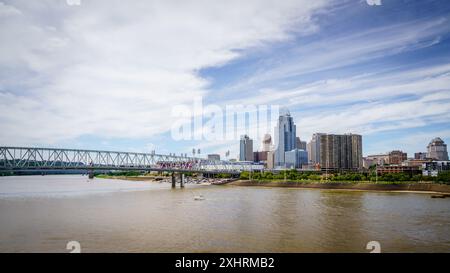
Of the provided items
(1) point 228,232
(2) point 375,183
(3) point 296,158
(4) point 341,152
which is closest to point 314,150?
(3) point 296,158

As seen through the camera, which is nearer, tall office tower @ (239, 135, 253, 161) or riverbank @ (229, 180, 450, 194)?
riverbank @ (229, 180, 450, 194)

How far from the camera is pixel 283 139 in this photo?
106 m

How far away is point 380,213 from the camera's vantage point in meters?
15.9

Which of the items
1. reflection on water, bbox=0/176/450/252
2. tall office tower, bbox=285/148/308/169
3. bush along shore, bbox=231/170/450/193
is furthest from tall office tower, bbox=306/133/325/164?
reflection on water, bbox=0/176/450/252

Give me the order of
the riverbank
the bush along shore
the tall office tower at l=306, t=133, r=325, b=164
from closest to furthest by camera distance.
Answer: the riverbank < the bush along shore < the tall office tower at l=306, t=133, r=325, b=164

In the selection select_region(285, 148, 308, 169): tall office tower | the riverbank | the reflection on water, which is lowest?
the riverbank

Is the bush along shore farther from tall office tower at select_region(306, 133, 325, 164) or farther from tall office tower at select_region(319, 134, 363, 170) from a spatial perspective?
tall office tower at select_region(306, 133, 325, 164)

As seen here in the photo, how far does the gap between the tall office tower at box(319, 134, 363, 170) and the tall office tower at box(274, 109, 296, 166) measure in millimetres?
26427

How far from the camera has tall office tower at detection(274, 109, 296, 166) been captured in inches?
4102

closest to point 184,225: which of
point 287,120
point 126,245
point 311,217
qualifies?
point 126,245

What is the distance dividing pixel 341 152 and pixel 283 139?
3005 cm

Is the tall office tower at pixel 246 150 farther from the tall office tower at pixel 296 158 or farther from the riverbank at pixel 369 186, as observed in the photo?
the riverbank at pixel 369 186

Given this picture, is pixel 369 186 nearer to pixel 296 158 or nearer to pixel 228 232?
pixel 228 232
